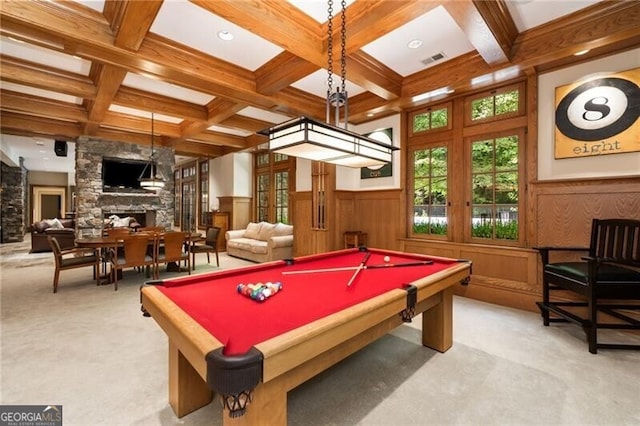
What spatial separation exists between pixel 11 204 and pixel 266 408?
503 inches

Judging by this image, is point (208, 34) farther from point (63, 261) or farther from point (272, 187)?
point (272, 187)

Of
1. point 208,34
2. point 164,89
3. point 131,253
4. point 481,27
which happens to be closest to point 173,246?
point 131,253

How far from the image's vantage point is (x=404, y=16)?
2.44 metres

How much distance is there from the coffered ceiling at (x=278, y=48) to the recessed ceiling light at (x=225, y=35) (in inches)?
0.9

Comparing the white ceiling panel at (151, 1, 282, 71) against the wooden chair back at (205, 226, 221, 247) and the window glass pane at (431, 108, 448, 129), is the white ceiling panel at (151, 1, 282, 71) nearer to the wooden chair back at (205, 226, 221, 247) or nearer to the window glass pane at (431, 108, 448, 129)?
the window glass pane at (431, 108, 448, 129)

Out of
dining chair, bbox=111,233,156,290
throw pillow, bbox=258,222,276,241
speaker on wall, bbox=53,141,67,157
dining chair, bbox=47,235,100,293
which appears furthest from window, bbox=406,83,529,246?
speaker on wall, bbox=53,141,67,157

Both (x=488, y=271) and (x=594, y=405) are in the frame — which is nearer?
(x=594, y=405)

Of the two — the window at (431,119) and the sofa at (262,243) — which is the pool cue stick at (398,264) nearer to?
the window at (431,119)

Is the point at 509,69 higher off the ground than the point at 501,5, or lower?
lower

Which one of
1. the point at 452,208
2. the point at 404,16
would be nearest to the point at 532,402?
the point at 452,208

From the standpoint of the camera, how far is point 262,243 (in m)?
6.46

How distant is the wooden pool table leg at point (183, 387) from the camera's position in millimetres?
1749

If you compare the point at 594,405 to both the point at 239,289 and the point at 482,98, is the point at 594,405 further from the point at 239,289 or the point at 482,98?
the point at 482,98

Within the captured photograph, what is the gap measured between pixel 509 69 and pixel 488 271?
252cm
